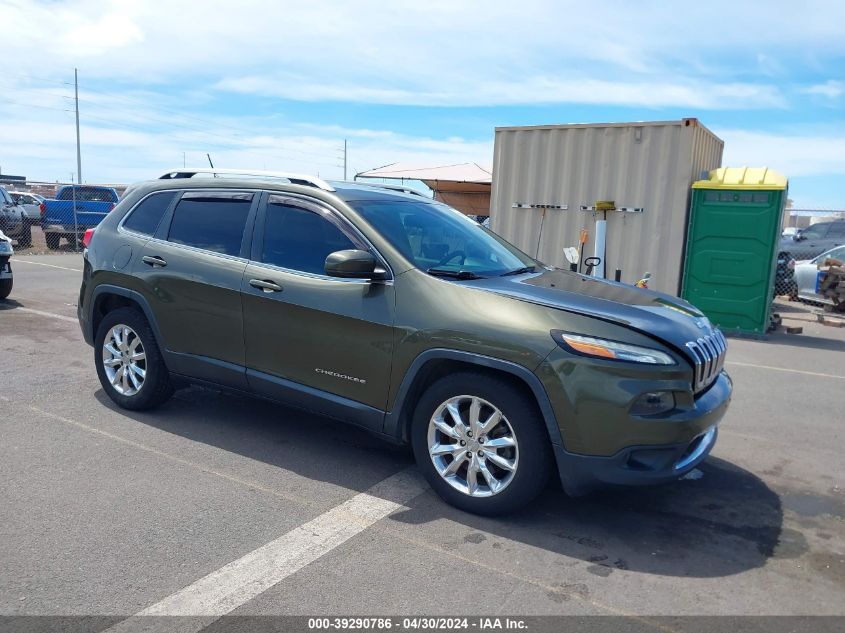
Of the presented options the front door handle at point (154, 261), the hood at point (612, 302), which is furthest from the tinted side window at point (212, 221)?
the hood at point (612, 302)

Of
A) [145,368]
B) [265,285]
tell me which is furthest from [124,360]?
[265,285]

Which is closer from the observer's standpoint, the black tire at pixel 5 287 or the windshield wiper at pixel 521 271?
the windshield wiper at pixel 521 271

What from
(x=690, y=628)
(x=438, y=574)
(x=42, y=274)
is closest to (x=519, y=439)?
(x=438, y=574)

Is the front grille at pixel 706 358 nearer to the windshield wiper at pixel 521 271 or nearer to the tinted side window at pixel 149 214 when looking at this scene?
the windshield wiper at pixel 521 271

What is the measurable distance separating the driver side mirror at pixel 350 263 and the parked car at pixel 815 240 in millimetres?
17564

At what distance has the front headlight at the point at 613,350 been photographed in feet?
11.5

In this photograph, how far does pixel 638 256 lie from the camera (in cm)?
1136

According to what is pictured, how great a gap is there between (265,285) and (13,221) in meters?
17.4

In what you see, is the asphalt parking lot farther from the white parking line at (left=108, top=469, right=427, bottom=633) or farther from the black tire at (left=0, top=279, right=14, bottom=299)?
the black tire at (left=0, top=279, right=14, bottom=299)

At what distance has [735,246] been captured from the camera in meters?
10.6

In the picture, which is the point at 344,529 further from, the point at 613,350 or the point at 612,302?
the point at 612,302

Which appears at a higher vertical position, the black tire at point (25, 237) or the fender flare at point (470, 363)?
the fender flare at point (470, 363)

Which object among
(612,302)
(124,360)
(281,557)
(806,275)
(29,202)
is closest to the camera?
(281,557)

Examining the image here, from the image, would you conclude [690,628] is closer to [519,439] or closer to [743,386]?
[519,439]
